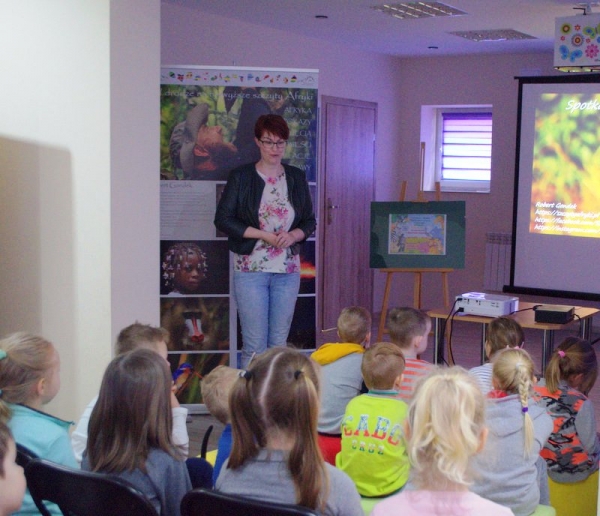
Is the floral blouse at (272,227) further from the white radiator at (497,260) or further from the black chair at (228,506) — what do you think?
the white radiator at (497,260)

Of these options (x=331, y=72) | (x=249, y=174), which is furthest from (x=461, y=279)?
(x=249, y=174)

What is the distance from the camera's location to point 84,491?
1.76 meters

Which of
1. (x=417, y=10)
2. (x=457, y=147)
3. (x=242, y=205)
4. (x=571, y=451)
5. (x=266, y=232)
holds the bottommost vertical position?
(x=571, y=451)

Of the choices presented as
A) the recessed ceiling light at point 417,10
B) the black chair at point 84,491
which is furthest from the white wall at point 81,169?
the recessed ceiling light at point 417,10

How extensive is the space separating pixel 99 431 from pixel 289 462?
487 mm

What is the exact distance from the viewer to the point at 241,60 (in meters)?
6.45

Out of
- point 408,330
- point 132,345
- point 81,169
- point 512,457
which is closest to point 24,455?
point 132,345

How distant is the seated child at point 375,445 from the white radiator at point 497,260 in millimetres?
→ 5532

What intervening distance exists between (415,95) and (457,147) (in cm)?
68

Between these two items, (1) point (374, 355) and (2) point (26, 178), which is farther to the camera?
(2) point (26, 178)

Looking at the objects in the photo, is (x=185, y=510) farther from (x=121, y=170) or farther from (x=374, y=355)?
(x=121, y=170)

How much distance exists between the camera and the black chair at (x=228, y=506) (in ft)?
5.19

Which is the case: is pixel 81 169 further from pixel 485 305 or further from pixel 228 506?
pixel 485 305

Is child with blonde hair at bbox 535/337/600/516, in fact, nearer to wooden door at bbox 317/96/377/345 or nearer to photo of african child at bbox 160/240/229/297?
photo of african child at bbox 160/240/229/297
